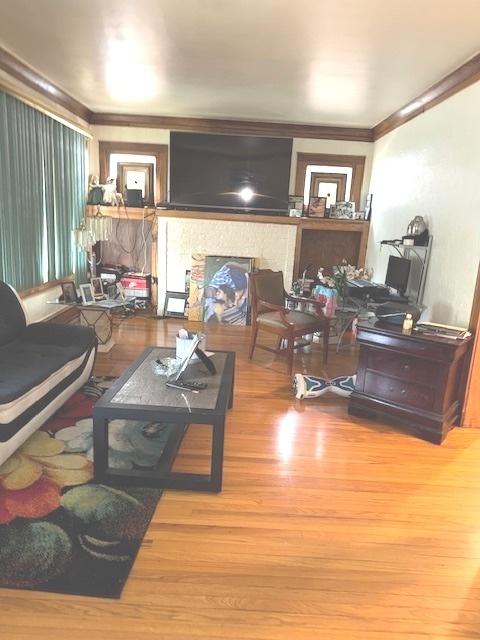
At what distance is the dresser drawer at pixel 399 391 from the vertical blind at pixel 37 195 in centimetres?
307

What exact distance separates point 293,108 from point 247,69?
131 cm

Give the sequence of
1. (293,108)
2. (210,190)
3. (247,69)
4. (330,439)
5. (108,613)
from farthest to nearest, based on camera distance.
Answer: (210,190)
(293,108)
(247,69)
(330,439)
(108,613)

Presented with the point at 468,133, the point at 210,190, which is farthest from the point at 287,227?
the point at 468,133

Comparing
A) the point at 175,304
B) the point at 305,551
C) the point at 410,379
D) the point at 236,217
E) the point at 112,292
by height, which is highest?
the point at 236,217

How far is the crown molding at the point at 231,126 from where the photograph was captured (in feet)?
18.0

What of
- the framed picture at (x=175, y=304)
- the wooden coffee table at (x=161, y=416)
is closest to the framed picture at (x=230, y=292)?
the framed picture at (x=175, y=304)

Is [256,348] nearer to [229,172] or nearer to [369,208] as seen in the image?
[229,172]

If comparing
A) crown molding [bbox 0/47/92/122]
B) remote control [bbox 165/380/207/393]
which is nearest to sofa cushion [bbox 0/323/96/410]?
remote control [bbox 165/380/207/393]

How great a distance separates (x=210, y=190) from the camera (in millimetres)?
5566

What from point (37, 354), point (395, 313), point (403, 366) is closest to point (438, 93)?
point (395, 313)

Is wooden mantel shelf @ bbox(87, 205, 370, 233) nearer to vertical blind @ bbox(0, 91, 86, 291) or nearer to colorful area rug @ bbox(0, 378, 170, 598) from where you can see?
vertical blind @ bbox(0, 91, 86, 291)

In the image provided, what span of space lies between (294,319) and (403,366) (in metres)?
1.33

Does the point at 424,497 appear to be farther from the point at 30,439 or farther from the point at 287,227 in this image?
the point at 287,227

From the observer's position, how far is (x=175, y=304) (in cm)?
577
